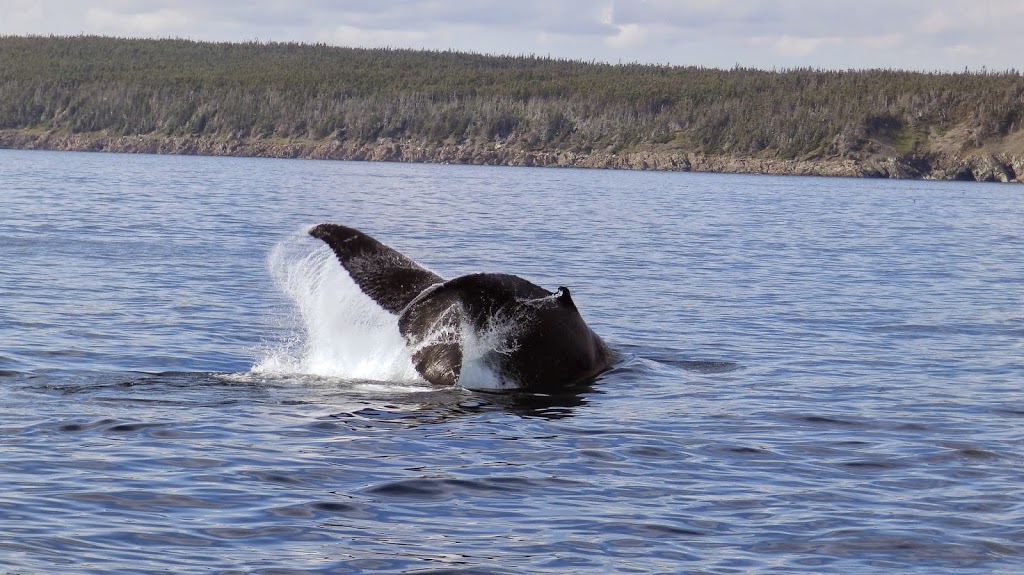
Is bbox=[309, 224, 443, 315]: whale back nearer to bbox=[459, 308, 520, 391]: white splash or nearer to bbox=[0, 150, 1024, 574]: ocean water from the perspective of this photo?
bbox=[0, 150, 1024, 574]: ocean water

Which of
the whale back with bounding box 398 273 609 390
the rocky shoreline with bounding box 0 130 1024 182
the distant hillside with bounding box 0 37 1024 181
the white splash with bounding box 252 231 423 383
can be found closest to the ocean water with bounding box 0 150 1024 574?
the white splash with bounding box 252 231 423 383

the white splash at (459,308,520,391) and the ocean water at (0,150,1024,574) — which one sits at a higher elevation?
the white splash at (459,308,520,391)

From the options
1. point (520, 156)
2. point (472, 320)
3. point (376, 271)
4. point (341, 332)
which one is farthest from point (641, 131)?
point (472, 320)

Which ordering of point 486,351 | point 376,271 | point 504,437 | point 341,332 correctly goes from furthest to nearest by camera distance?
point 341,332 → point 376,271 → point 486,351 → point 504,437

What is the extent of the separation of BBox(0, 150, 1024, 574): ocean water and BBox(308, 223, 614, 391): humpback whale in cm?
26

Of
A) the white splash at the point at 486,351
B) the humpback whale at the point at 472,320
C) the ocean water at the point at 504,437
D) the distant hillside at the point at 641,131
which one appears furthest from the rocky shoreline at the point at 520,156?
the white splash at the point at 486,351

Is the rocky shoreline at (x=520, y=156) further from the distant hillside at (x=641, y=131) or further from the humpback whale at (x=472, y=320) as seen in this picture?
the humpback whale at (x=472, y=320)

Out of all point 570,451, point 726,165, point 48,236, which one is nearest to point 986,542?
point 570,451

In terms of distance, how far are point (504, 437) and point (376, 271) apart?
232 centimetres

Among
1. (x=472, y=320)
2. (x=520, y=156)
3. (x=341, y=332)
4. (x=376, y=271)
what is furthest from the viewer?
(x=520, y=156)

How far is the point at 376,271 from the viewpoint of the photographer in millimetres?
12312

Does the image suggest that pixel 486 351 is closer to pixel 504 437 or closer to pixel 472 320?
pixel 472 320

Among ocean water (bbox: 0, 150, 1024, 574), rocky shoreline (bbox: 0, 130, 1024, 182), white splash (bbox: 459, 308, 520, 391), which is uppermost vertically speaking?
rocky shoreline (bbox: 0, 130, 1024, 182)

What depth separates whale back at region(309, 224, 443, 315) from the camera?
1223 centimetres
